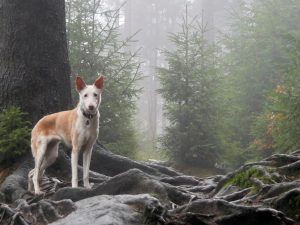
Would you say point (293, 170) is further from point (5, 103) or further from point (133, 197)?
point (5, 103)

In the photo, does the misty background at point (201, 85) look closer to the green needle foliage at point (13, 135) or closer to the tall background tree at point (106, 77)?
the tall background tree at point (106, 77)

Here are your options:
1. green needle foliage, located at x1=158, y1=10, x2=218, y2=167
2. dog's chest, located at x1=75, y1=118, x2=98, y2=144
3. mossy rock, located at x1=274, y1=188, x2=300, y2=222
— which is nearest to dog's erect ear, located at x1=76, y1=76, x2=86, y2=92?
dog's chest, located at x1=75, y1=118, x2=98, y2=144

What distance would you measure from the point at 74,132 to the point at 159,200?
1.88m

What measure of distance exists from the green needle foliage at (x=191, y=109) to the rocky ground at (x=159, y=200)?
20.6ft

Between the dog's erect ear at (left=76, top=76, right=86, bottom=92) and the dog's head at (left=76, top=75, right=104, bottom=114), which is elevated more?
the dog's erect ear at (left=76, top=76, right=86, bottom=92)

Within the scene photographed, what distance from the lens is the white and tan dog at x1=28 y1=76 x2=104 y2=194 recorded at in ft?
21.4

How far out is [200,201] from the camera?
500cm

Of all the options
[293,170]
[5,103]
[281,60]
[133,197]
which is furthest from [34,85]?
[281,60]

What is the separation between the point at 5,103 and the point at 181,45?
26.0 feet

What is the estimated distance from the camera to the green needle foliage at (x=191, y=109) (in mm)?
14242

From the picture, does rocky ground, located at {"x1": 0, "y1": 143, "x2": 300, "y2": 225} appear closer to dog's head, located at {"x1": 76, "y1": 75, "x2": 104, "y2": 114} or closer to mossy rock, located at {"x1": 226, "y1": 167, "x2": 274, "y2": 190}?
mossy rock, located at {"x1": 226, "y1": 167, "x2": 274, "y2": 190}

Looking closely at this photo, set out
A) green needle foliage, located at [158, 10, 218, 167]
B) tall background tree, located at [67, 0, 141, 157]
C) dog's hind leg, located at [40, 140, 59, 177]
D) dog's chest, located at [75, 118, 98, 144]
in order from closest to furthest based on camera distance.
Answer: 1. dog's chest, located at [75, 118, 98, 144]
2. dog's hind leg, located at [40, 140, 59, 177]
3. tall background tree, located at [67, 0, 141, 157]
4. green needle foliage, located at [158, 10, 218, 167]

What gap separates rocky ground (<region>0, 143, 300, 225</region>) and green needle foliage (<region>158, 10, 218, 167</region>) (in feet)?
20.6

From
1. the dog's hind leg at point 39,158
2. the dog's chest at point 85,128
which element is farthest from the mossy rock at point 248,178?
the dog's hind leg at point 39,158
